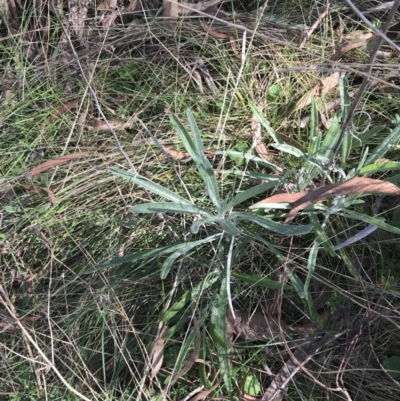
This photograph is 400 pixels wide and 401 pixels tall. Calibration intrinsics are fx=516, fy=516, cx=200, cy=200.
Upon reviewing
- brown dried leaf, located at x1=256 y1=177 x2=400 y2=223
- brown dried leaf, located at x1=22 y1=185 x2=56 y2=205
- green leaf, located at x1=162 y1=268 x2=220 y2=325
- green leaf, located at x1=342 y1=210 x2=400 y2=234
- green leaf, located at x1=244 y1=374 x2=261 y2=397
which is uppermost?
brown dried leaf, located at x1=256 y1=177 x2=400 y2=223

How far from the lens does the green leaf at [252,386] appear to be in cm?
152

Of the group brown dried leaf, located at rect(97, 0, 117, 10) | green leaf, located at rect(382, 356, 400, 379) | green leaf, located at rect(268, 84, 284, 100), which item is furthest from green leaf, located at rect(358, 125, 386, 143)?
brown dried leaf, located at rect(97, 0, 117, 10)

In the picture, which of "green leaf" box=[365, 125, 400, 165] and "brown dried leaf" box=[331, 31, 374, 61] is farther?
"brown dried leaf" box=[331, 31, 374, 61]

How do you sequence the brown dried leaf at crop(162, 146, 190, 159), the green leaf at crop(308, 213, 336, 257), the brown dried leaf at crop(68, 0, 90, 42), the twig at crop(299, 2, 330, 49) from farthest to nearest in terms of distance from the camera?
the brown dried leaf at crop(68, 0, 90, 42) → the twig at crop(299, 2, 330, 49) → the brown dried leaf at crop(162, 146, 190, 159) → the green leaf at crop(308, 213, 336, 257)

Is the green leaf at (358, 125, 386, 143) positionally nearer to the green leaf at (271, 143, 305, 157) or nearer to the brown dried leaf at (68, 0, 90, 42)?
the green leaf at (271, 143, 305, 157)

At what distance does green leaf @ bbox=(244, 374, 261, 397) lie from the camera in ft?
4.99

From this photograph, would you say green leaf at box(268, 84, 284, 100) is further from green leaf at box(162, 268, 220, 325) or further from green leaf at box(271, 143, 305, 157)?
green leaf at box(162, 268, 220, 325)

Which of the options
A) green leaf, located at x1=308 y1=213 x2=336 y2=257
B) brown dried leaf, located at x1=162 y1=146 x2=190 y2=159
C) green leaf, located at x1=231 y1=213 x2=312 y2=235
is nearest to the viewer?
green leaf, located at x1=231 y1=213 x2=312 y2=235

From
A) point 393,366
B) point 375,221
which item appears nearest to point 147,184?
point 375,221

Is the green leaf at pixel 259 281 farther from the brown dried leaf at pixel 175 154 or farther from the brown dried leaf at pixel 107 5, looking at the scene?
the brown dried leaf at pixel 107 5

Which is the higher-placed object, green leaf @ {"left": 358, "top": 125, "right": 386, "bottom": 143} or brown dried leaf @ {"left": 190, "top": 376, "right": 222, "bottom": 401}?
green leaf @ {"left": 358, "top": 125, "right": 386, "bottom": 143}

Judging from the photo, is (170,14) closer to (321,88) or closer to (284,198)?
(321,88)

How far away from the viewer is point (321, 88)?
5.82 feet

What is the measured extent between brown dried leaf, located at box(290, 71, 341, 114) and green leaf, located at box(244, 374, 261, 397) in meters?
0.89
